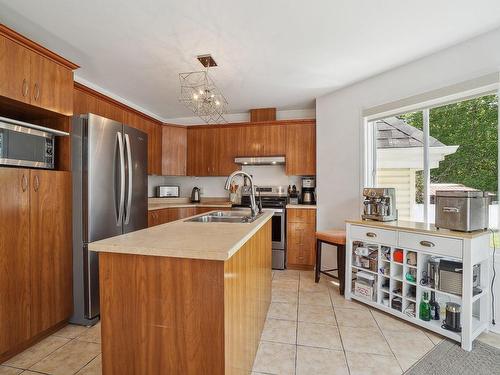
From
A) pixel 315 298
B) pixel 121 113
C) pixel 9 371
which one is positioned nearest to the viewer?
pixel 9 371

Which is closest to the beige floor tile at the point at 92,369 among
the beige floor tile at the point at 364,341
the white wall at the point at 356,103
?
the beige floor tile at the point at 364,341

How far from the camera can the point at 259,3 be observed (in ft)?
5.80

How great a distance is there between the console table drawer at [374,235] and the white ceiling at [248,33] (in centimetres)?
167

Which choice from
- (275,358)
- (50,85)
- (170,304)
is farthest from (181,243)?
(50,85)

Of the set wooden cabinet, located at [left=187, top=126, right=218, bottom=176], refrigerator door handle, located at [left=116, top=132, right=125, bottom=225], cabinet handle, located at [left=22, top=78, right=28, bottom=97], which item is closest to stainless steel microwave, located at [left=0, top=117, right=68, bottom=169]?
cabinet handle, located at [left=22, top=78, right=28, bottom=97]

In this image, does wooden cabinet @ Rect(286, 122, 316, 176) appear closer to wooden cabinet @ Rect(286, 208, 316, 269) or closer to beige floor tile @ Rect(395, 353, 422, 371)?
wooden cabinet @ Rect(286, 208, 316, 269)

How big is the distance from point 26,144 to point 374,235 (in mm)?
2976

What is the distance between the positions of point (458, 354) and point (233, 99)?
352cm

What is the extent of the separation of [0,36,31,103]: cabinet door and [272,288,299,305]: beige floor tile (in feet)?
8.97

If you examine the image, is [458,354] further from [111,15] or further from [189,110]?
[189,110]

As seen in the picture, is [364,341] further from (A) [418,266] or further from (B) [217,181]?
(B) [217,181]

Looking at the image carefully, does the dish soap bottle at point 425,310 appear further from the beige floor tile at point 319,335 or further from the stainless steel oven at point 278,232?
the stainless steel oven at point 278,232

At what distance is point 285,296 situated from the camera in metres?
2.76

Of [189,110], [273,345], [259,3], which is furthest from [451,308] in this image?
[189,110]
